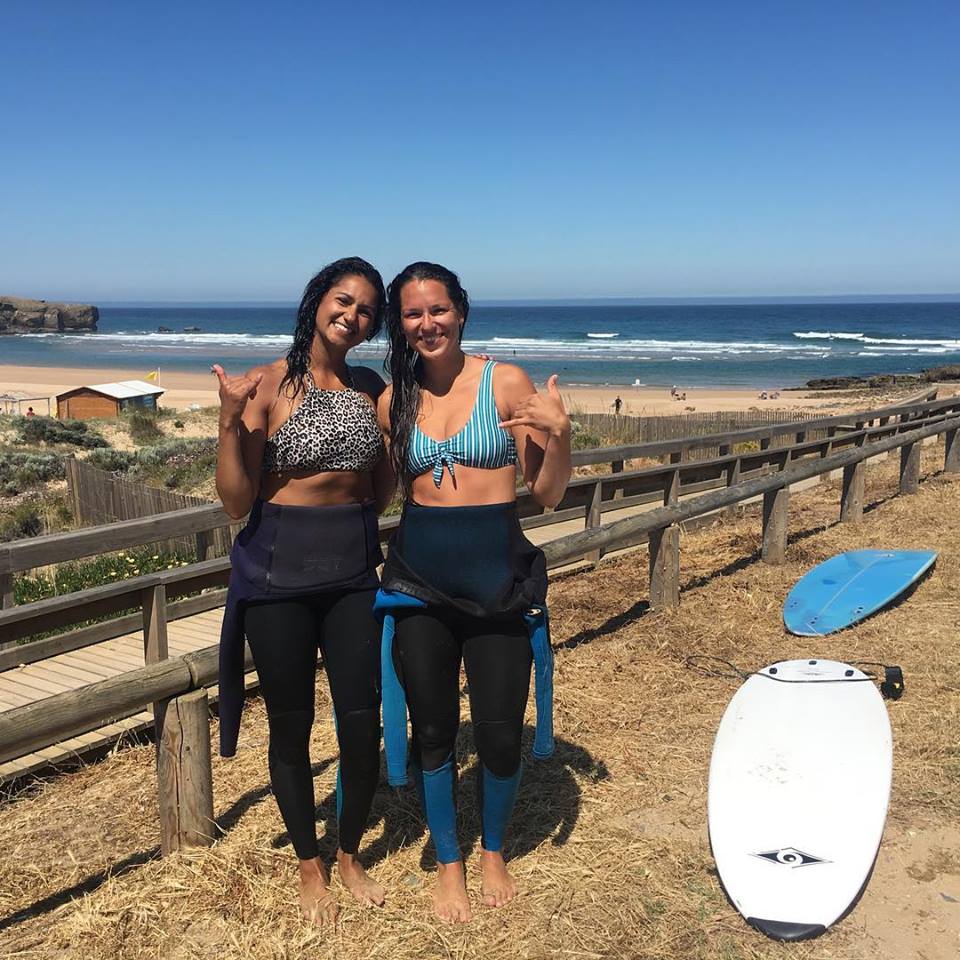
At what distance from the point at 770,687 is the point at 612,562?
360 centimetres

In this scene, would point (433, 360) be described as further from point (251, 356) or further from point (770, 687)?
point (251, 356)

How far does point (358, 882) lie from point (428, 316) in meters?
1.68

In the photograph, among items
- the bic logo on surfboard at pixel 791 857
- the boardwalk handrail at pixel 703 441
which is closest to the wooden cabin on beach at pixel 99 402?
the boardwalk handrail at pixel 703 441

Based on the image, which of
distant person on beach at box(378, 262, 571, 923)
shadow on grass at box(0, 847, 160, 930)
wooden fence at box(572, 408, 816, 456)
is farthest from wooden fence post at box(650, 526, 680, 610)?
wooden fence at box(572, 408, 816, 456)

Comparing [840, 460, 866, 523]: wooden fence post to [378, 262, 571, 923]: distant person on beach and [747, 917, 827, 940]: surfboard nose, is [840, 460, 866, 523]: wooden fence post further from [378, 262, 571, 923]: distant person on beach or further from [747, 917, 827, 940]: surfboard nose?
[378, 262, 571, 923]: distant person on beach

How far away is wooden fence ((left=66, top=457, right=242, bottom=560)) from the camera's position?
28.5 feet

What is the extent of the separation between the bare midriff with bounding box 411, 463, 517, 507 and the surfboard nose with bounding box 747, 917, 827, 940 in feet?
4.61

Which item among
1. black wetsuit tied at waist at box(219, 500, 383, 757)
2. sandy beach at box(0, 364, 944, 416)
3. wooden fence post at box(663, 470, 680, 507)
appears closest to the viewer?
black wetsuit tied at waist at box(219, 500, 383, 757)

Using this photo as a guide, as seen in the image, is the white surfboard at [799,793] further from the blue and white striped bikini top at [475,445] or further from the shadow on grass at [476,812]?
the blue and white striped bikini top at [475,445]

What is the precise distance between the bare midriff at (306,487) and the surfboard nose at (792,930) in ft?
5.56

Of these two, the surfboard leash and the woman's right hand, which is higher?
the woman's right hand

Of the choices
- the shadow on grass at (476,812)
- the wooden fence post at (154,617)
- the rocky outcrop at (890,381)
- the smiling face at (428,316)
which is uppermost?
the smiling face at (428,316)

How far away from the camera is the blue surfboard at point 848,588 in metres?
5.18

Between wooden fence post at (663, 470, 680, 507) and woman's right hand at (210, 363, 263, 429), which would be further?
wooden fence post at (663, 470, 680, 507)
